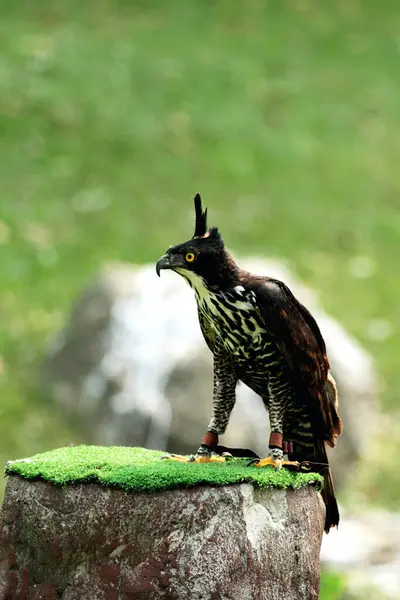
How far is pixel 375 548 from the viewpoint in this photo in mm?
10133

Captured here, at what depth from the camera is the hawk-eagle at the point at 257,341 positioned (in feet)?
17.0

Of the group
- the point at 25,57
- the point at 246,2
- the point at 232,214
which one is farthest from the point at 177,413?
the point at 246,2

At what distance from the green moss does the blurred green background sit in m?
7.09

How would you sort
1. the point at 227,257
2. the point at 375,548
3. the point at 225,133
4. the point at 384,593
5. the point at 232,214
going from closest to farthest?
the point at 227,257 < the point at 384,593 < the point at 375,548 < the point at 232,214 < the point at 225,133

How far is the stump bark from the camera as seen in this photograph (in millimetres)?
4871

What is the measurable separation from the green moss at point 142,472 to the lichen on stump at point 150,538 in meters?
Result: 0.01

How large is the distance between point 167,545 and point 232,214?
12.4m

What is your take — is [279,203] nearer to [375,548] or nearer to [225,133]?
[225,133]

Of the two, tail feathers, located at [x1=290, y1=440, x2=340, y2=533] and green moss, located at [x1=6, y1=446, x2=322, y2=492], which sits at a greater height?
tail feathers, located at [x1=290, y1=440, x2=340, y2=533]

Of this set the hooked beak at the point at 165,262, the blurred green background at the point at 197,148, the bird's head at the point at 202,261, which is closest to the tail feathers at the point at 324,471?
the bird's head at the point at 202,261

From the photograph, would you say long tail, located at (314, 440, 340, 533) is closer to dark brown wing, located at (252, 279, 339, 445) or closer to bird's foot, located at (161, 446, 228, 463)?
dark brown wing, located at (252, 279, 339, 445)

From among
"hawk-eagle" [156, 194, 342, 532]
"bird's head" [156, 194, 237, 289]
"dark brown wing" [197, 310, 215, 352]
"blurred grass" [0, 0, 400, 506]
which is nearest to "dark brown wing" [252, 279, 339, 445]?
"hawk-eagle" [156, 194, 342, 532]

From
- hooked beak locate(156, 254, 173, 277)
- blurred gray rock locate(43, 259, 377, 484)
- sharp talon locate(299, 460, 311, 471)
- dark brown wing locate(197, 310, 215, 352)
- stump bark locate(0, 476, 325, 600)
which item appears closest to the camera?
stump bark locate(0, 476, 325, 600)

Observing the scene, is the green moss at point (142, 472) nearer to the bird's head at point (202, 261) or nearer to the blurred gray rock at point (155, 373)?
the bird's head at point (202, 261)
